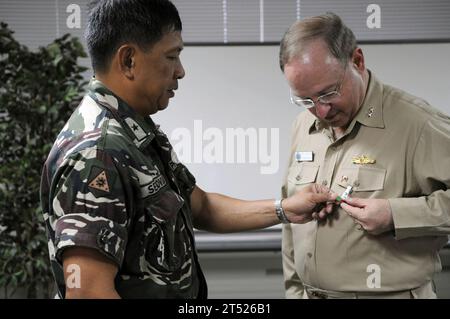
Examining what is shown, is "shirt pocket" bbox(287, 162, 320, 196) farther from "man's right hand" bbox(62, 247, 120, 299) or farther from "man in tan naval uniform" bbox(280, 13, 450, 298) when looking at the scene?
"man's right hand" bbox(62, 247, 120, 299)

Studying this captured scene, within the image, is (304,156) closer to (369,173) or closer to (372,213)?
(369,173)

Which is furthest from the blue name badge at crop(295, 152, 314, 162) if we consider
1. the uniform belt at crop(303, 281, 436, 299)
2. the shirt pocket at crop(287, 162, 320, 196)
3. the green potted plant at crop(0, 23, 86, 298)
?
the green potted plant at crop(0, 23, 86, 298)

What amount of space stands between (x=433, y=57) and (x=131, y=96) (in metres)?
3.06

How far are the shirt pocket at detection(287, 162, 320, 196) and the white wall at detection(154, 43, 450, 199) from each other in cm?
193

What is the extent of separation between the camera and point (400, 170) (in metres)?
1.67

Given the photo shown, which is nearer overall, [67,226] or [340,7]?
[67,226]

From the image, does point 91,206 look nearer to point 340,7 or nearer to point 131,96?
point 131,96

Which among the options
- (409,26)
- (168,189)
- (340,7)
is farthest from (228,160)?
(168,189)

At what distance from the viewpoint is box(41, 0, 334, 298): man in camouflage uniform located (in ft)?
3.83

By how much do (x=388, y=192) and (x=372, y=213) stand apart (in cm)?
10

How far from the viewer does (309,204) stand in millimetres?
1779

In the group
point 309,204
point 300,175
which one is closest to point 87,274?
point 309,204

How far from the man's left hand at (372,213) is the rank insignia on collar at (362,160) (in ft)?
0.42

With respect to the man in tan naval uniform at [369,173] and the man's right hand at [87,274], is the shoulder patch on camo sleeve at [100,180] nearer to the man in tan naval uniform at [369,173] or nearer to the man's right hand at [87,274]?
the man's right hand at [87,274]
